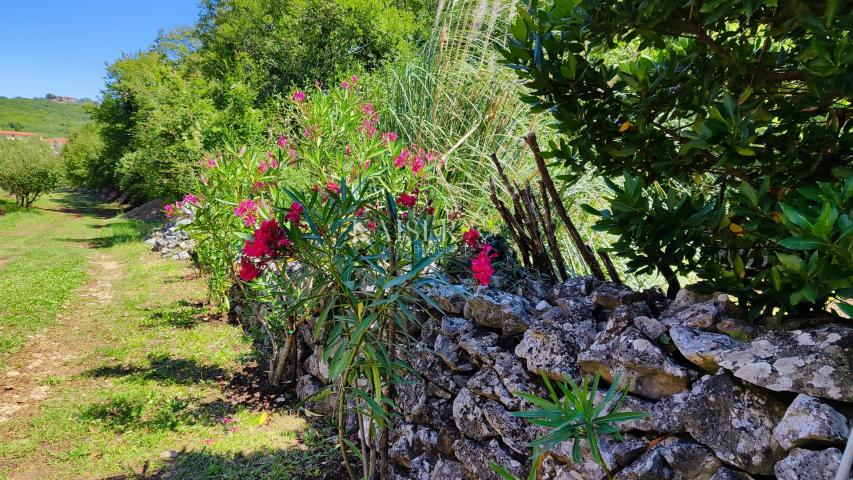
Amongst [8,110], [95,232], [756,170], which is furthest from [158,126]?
[8,110]

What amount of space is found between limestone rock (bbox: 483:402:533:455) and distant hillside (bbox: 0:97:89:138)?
4914 inches

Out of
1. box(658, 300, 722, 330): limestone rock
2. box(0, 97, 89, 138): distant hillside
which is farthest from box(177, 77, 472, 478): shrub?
box(0, 97, 89, 138): distant hillside

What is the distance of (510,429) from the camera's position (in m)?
2.15

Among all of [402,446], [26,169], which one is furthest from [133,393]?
[26,169]

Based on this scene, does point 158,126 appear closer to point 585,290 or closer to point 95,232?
point 95,232

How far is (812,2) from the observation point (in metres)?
1.40

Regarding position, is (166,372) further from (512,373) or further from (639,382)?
(639,382)

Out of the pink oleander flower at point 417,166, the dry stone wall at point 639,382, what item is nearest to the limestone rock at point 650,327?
the dry stone wall at point 639,382

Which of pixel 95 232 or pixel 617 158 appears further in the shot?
pixel 95 232

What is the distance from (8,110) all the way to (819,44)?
168 meters

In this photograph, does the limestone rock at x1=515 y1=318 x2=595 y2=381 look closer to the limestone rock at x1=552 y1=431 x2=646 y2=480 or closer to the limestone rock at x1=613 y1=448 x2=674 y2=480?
the limestone rock at x1=552 y1=431 x2=646 y2=480

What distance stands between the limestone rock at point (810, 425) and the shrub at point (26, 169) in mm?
27448

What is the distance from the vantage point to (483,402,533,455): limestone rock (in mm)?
2107

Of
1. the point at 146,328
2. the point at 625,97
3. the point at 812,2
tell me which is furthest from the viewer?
the point at 146,328
